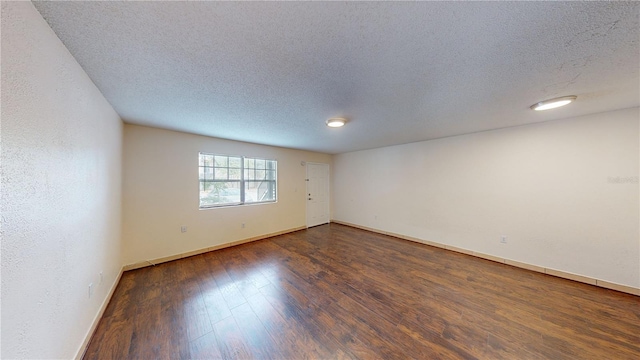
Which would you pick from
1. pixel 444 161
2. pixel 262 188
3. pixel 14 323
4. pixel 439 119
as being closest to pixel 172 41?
pixel 14 323

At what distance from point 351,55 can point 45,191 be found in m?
2.09

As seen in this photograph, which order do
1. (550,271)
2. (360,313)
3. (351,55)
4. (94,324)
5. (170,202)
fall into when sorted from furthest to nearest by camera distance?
(170,202) → (550,271) → (360,313) → (94,324) → (351,55)

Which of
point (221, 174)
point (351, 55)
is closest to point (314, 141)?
point (221, 174)

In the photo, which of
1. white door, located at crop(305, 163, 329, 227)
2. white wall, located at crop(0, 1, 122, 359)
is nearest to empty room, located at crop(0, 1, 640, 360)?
white wall, located at crop(0, 1, 122, 359)

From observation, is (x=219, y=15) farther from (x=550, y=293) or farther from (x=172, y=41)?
(x=550, y=293)

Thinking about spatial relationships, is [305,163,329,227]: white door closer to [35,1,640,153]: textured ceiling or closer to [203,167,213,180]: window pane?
[203,167,213,180]: window pane

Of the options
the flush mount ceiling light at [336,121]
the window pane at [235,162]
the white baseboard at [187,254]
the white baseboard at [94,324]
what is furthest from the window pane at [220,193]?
the flush mount ceiling light at [336,121]

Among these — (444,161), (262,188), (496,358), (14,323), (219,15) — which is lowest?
(496,358)

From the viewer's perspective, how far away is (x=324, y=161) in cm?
584

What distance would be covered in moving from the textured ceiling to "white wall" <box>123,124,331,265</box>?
35.6 inches

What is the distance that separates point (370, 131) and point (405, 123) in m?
0.60

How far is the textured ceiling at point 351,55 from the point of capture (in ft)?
3.28

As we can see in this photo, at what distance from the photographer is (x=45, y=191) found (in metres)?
1.11

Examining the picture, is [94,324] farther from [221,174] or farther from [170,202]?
[221,174]
